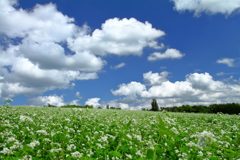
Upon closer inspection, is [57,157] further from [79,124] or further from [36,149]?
[79,124]

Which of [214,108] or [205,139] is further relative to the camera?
[214,108]

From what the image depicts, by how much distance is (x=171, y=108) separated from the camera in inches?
3839

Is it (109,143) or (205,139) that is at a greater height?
(205,139)

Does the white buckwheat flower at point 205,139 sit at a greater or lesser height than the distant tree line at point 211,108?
greater

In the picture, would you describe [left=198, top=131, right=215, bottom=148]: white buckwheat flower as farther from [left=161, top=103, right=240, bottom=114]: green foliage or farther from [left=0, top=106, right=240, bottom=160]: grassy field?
[left=161, top=103, right=240, bottom=114]: green foliage

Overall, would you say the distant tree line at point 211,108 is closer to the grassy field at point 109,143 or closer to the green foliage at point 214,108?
the green foliage at point 214,108

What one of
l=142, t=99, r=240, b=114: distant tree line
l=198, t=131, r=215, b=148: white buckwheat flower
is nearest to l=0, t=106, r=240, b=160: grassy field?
l=198, t=131, r=215, b=148: white buckwheat flower

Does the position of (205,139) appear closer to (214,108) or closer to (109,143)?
(109,143)

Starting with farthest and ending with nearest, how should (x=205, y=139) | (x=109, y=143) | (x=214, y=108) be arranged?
1. (x=214, y=108)
2. (x=109, y=143)
3. (x=205, y=139)

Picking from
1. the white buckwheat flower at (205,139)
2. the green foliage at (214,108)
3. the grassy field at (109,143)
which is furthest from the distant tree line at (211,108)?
the white buckwheat flower at (205,139)

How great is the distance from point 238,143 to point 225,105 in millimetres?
88882

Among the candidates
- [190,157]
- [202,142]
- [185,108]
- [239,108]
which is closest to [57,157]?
[190,157]

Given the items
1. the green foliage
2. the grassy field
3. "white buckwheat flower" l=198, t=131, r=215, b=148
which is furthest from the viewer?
the green foliage

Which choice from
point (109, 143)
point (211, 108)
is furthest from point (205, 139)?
point (211, 108)
